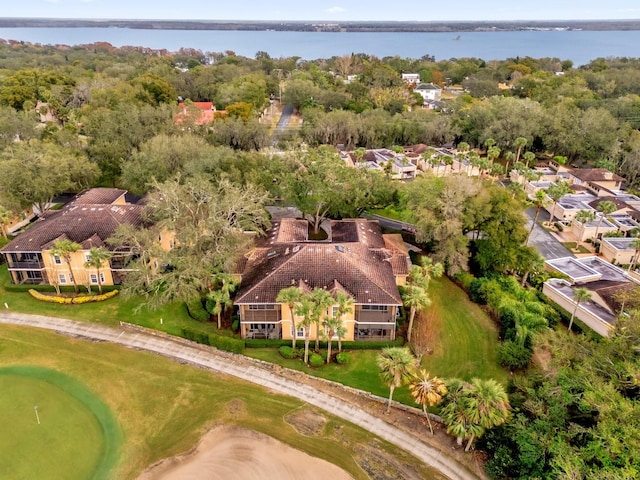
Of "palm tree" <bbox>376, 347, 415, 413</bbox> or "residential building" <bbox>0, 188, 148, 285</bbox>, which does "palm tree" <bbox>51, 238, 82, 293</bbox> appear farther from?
"palm tree" <bbox>376, 347, 415, 413</bbox>

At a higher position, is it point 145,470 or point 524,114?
point 524,114

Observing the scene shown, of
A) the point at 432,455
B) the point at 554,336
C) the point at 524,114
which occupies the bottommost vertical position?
the point at 432,455

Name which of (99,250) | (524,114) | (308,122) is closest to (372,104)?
(308,122)

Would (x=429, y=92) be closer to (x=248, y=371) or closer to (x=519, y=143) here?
(x=519, y=143)

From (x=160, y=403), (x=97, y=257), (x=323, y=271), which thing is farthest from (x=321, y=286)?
(x=97, y=257)

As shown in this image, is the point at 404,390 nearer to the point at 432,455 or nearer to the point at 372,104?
the point at 432,455
